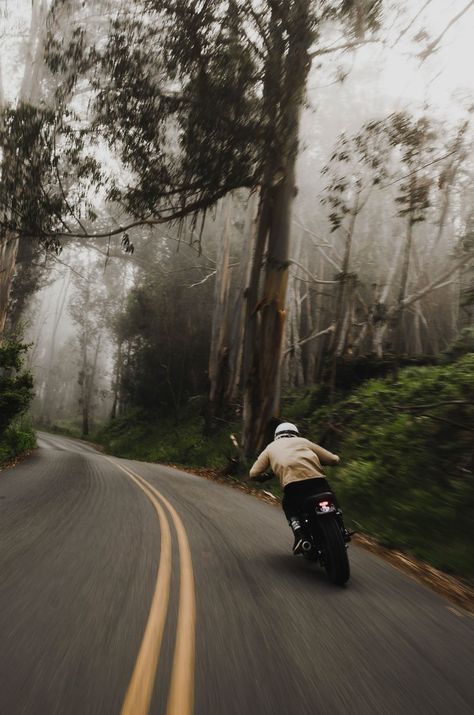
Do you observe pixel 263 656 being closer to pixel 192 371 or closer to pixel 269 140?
pixel 269 140

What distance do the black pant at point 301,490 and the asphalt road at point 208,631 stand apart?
0.65 m

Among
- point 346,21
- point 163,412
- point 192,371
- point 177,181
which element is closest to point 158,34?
point 177,181

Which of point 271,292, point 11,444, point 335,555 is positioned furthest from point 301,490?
point 11,444

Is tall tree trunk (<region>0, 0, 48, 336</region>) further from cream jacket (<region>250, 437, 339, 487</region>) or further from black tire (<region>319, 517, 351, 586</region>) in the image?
black tire (<region>319, 517, 351, 586</region>)

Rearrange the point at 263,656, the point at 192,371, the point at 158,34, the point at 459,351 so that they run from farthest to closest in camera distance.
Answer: the point at 192,371 → the point at 459,351 → the point at 158,34 → the point at 263,656

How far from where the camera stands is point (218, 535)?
6438 mm

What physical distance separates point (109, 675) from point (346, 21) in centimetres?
1523

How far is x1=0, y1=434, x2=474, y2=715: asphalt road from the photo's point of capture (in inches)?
101

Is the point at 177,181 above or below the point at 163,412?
above

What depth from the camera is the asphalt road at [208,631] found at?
256 centimetres

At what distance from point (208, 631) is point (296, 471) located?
194cm

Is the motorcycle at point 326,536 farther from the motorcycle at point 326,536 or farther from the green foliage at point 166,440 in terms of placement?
the green foliage at point 166,440

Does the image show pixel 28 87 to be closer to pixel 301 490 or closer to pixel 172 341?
pixel 172 341

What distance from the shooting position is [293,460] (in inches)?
197
